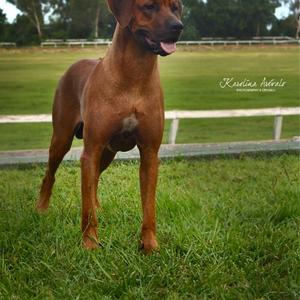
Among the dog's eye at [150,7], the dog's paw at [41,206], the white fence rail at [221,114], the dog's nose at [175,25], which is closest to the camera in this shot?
the dog's nose at [175,25]

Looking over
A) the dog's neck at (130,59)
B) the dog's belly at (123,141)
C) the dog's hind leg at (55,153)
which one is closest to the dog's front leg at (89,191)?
the dog's belly at (123,141)

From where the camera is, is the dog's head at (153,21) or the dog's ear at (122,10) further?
the dog's ear at (122,10)

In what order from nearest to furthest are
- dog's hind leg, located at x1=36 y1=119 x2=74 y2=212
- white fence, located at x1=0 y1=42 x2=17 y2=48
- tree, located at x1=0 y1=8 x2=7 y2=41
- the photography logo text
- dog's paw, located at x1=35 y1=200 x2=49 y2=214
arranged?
dog's hind leg, located at x1=36 y1=119 x2=74 y2=212, dog's paw, located at x1=35 y1=200 x2=49 y2=214, tree, located at x1=0 y1=8 x2=7 y2=41, white fence, located at x1=0 y1=42 x2=17 y2=48, the photography logo text

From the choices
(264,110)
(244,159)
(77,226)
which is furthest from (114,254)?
(264,110)

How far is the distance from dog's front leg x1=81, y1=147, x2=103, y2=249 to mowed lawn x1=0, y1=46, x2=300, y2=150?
9.18ft

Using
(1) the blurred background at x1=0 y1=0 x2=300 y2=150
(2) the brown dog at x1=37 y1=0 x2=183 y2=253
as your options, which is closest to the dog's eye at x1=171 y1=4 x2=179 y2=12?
(2) the brown dog at x1=37 y1=0 x2=183 y2=253

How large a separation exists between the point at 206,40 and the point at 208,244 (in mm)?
3687

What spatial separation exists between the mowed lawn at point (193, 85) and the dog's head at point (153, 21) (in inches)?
115

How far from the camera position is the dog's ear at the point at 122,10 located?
304 cm

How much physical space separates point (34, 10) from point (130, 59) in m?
2.92

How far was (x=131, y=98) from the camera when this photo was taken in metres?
3.18

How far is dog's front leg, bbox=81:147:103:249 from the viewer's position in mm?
3295

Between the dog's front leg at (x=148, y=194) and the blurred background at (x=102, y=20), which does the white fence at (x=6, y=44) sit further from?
the dog's front leg at (x=148, y=194)

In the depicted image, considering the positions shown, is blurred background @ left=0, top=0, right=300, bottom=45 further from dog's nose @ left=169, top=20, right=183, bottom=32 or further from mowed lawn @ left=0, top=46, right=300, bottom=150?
dog's nose @ left=169, top=20, right=183, bottom=32
